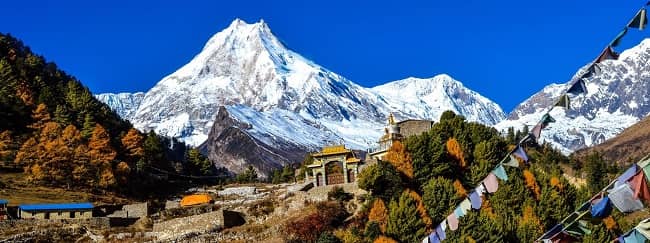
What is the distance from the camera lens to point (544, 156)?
94.8 metres

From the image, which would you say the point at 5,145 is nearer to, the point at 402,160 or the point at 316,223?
the point at 316,223

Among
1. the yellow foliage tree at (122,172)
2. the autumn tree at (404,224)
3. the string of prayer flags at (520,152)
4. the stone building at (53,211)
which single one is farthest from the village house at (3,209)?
the string of prayer flags at (520,152)

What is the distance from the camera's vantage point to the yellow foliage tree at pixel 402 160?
5828cm

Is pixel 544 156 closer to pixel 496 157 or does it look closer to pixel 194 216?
pixel 496 157

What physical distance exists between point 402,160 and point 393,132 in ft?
59.2

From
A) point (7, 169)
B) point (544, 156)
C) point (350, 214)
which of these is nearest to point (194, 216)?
point (350, 214)

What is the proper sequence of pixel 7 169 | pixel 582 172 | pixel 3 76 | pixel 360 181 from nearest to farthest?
pixel 360 181, pixel 7 169, pixel 582 172, pixel 3 76

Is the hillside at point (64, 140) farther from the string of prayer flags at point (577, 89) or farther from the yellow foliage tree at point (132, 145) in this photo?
the string of prayer flags at point (577, 89)

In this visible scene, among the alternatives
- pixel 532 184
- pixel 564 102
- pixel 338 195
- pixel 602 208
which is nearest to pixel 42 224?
pixel 338 195

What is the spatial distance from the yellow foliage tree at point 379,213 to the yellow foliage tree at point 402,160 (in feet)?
17.4

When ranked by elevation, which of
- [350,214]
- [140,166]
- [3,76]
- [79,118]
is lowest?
[350,214]

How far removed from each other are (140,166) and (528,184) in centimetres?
4452

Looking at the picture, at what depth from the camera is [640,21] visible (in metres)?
17.2

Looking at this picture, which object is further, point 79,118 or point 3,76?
point 3,76
